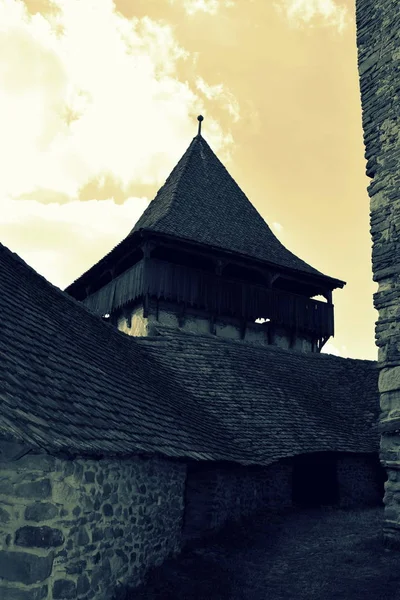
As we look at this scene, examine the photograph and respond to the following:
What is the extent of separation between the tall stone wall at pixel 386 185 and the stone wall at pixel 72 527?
348cm

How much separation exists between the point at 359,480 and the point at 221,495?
15.1ft

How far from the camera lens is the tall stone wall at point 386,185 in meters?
7.32

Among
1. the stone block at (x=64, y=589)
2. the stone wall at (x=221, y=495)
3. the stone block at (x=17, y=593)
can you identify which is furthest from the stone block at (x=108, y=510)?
the stone wall at (x=221, y=495)

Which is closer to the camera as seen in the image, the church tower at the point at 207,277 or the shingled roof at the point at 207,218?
the church tower at the point at 207,277

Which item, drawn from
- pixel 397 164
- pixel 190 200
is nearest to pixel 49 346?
pixel 397 164

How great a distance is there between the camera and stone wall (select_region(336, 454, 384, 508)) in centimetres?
1162

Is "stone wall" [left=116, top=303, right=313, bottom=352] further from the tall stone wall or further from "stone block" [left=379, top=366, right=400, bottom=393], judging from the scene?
"stone block" [left=379, top=366, right=400, bottom=393]

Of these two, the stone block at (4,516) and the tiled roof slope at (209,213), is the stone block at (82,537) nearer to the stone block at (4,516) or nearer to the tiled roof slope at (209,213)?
the stone block at (4,516)

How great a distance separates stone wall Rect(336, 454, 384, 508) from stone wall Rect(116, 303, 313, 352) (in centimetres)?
520

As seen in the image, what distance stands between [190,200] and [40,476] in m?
15.9

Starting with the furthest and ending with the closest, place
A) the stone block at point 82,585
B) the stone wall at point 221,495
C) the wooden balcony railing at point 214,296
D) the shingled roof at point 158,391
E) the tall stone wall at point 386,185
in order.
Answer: the wooden balcony railing at point 214,296 < the stone wall at point 221,495 < the tall stone wall at point 386,185 < the shingled roof at point 158,391 < the stone block at point 82,585

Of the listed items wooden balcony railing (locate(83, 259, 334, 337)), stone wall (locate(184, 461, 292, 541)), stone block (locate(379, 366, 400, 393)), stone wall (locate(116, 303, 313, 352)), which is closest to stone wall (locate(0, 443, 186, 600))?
stone wall (locate(184, 461, 292, 541))

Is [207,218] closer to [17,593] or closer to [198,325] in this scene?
[198,325]

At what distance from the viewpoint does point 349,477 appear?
1173cm
